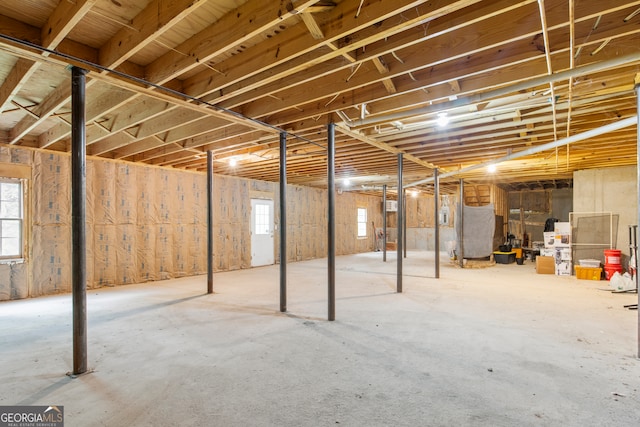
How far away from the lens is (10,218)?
5176 mm

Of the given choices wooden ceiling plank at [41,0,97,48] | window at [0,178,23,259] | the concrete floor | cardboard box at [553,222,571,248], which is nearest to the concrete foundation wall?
cardboard box at [553,222,571,248]

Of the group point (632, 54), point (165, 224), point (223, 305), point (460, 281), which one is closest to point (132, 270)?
point (165, 224)

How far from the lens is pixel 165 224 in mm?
7094

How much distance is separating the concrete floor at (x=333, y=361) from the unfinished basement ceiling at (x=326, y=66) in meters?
2.42

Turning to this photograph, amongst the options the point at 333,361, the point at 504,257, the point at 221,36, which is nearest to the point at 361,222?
the point at 504,257

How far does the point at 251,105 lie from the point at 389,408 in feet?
11.3

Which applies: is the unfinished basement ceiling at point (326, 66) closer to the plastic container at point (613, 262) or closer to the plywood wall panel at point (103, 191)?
the plywood wall panel at point (103, 191)

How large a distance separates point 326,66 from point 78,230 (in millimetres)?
2480

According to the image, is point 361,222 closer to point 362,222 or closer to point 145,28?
point 362,222

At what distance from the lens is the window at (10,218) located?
5.13 meters

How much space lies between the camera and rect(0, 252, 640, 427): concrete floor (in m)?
2.04

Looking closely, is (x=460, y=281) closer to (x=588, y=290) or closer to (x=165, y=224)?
(x=588, y=290)

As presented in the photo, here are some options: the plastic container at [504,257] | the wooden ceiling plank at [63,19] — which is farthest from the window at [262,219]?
the wooden ceiling plank at [63,19]

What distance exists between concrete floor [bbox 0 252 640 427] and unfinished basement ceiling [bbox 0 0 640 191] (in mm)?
2418
